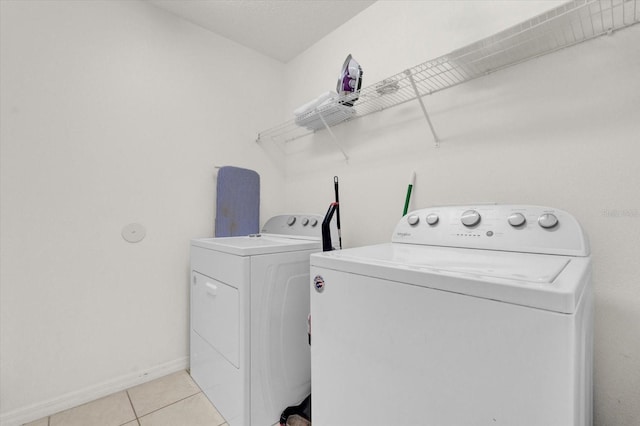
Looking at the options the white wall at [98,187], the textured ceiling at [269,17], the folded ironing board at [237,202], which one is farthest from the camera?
the folded ironing board at [237,202]

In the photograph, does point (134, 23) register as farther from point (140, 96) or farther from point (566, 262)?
point (566, 262)

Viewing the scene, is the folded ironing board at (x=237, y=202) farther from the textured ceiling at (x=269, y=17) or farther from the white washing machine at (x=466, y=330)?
the white washing machine at (x=466, y=330)

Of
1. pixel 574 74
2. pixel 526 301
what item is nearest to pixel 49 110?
pixel 526 301

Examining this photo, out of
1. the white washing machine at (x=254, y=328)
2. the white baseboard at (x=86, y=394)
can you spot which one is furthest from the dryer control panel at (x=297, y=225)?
the white baseboard at (x=86, y=394)

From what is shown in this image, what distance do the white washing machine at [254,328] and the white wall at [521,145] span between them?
616 millimetres

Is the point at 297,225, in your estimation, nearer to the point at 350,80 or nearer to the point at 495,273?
the point at 350,80

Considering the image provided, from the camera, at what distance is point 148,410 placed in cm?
144

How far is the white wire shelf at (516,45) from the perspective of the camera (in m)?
0.94

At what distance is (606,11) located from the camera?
0.97m

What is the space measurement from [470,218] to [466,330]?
619 millimetres

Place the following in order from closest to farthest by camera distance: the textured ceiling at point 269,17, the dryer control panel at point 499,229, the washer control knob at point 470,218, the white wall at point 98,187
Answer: the dryer control panel at point 499,229 < the washer control knob at point 470,218 < the white wall at point 98,187 < the textured ceiling at point 269,17

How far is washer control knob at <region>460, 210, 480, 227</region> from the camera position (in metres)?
1.11

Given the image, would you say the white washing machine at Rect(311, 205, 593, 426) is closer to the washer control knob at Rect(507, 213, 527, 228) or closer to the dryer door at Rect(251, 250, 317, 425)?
the washer control knob at Rect(507, 213, 527, 228)

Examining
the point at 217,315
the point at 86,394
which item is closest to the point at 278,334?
the point at 217,315
